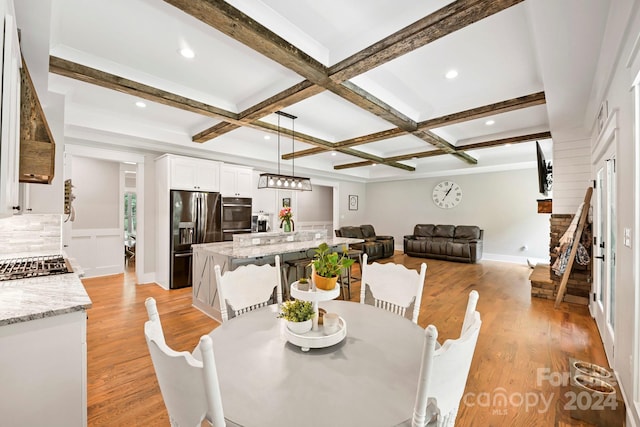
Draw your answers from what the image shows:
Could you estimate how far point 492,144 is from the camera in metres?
5.16

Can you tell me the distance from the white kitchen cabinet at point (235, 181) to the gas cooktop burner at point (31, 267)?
9.91 ft

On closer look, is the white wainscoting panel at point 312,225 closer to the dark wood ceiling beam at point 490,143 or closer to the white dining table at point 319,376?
the dark wood ceiling beam at point 490,143

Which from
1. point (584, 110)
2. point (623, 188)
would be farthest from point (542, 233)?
point (623, 188)

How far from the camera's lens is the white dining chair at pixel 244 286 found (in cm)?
180

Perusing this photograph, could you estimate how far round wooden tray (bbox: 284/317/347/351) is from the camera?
1.20 metres

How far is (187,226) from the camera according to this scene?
4.83m

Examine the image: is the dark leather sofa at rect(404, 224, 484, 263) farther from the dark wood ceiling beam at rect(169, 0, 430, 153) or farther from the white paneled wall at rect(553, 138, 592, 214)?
the dark wood ceiling beam at rect(169, 0, 430, 153)

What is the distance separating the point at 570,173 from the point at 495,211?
3731mm

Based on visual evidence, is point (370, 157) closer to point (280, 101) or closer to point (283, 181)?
point (283, 181)

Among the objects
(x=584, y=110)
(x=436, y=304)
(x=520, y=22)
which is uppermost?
(x=520, y=22)

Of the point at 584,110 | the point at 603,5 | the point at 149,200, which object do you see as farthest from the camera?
the point at 149,200

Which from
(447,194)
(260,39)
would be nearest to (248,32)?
(260,39)

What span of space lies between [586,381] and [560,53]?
2.39 m

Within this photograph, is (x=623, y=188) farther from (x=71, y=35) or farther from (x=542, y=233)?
(x=542, y=233)
